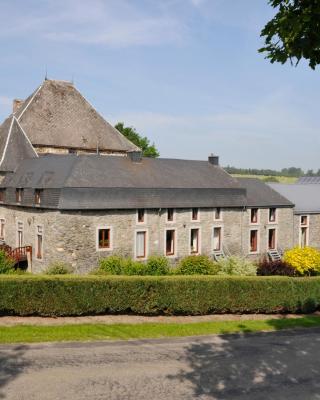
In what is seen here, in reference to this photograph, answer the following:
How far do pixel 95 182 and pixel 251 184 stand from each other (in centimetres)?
1380

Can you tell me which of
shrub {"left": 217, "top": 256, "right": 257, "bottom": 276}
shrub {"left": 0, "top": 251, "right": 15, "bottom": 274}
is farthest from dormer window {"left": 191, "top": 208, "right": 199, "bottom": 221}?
shrub {"left": 0, "top": 251, "right": 15, "bottom": 274}

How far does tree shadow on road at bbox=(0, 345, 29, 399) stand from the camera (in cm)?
1189

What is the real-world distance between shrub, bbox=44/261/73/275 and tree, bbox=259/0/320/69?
1849 cm

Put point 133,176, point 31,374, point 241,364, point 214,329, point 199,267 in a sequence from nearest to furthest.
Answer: point 31,374 → point 241,364 → point 214,329 → point 199,267 → point 133,176

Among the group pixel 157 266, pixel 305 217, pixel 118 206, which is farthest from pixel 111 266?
pixel 305 217

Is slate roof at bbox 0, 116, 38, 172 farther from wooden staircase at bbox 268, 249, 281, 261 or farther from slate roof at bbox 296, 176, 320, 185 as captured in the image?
slate roof at bbox 296, 176, 320, 185

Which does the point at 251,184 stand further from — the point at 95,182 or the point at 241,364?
the point at 241,364

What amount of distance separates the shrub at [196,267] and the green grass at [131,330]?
21.0 ft

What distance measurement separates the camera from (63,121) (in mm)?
40250

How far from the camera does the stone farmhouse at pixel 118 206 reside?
84.8 feet

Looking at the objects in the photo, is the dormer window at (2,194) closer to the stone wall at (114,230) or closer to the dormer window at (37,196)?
the stone wall at (114,230)

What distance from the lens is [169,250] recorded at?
2945 cm

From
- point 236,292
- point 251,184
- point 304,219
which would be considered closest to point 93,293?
point 236,292

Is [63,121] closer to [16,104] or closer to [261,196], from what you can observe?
[16,104]
